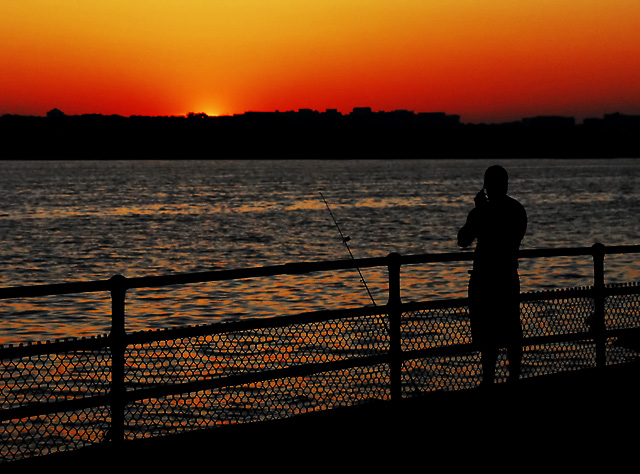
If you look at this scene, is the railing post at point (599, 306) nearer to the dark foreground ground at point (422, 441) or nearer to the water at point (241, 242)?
the dark foreground ground at point (422, 441)

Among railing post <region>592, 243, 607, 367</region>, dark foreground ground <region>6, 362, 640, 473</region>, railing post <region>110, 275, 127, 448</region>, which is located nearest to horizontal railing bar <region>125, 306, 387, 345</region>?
railing post <region>110, 275, 127, 448</region>

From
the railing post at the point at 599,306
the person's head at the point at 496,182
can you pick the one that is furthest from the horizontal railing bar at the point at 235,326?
the railing post at the point at 599,306

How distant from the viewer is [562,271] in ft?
121

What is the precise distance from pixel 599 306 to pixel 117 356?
5325 mm

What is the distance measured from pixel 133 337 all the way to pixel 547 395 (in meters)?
3.80

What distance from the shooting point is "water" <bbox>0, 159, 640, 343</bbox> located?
26750mm

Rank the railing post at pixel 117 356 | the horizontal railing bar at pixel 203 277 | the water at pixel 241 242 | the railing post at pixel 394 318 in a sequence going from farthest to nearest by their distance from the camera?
the water at pixel 241 242 < the railing post at pixel 394 318 < the railing post at pixel 117 356 < the horizontal railing bar at pixel 203 277

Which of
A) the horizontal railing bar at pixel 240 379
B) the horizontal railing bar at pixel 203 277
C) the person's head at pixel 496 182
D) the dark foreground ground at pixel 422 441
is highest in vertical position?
the person's head at pixel 496 182

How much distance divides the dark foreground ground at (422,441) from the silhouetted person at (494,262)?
581 millimetres

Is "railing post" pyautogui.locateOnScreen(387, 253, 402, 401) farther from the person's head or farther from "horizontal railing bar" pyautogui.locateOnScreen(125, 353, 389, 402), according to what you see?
the person's head

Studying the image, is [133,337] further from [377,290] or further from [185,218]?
[185,218]

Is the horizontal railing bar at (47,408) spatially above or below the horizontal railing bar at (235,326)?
below

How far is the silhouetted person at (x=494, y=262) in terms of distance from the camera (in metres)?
8.97

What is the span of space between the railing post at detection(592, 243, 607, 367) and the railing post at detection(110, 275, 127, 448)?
5.18 meters
